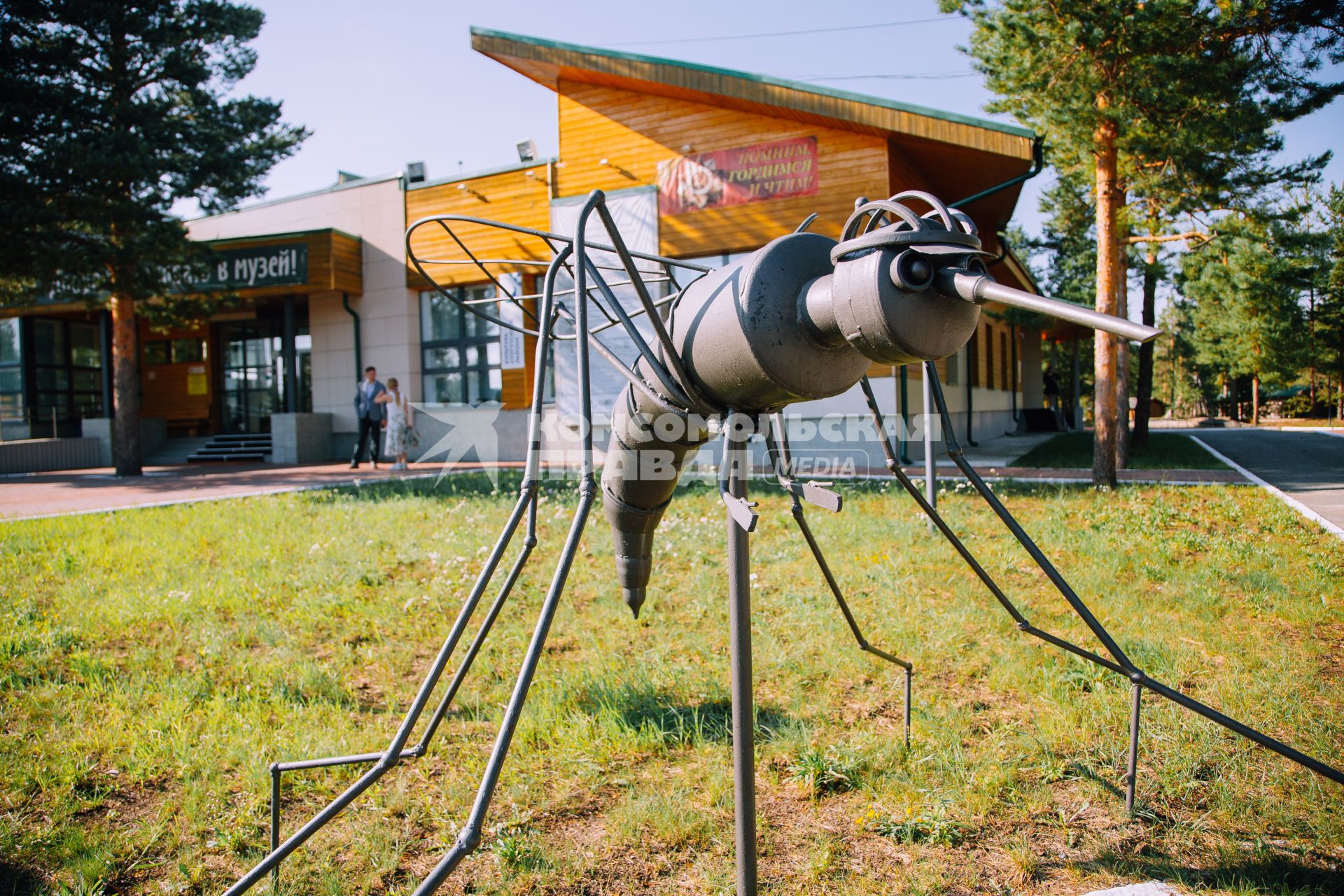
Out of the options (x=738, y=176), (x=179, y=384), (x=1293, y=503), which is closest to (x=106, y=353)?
(x=179, y=384)

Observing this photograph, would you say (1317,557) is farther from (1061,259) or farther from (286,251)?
(1061,259)

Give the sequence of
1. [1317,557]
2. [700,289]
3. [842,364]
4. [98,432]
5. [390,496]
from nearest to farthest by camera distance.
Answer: [842,364] < [700,289] < [1317,557] < [390,496] < [98,432]

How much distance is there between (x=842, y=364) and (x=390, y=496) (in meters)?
8.34

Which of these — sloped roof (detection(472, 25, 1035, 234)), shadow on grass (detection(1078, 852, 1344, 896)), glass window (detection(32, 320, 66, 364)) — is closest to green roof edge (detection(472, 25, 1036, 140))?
sloped roof (detection(472, 25, 1035, 234))

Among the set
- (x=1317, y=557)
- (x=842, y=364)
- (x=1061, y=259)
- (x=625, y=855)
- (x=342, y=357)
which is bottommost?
(x=625, y=855)

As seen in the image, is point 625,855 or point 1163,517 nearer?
point 625,855

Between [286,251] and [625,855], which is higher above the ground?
[286,251]

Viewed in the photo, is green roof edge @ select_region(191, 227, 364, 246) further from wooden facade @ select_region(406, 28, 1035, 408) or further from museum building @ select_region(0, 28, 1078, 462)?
wooden facade @ select_region(406, 28, 1035, 408)

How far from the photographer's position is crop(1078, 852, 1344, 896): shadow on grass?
208 centimetres

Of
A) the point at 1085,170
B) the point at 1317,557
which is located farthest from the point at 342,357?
the point at 1317,557

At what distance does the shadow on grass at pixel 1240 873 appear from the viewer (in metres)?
2.08

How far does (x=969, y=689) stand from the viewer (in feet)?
11.8

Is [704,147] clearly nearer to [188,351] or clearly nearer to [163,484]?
[163,484]

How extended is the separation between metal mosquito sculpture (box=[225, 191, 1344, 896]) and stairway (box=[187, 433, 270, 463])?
18882 millimetres
